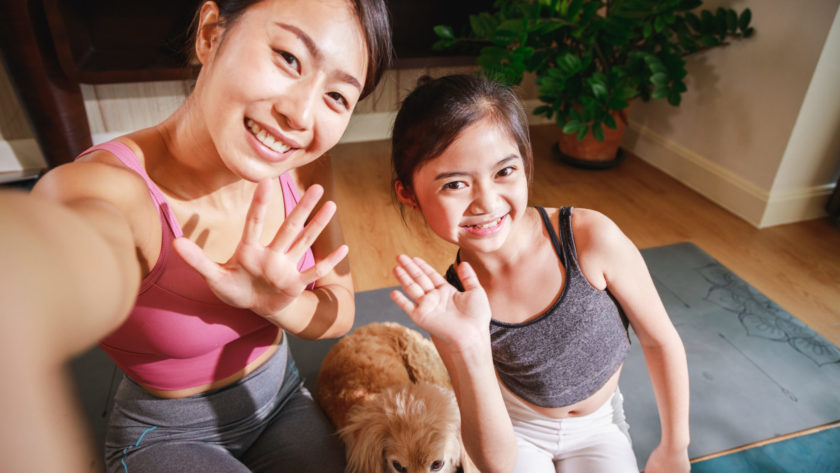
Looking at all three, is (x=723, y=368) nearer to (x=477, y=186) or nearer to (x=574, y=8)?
(x=477, y=186)

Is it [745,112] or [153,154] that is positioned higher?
[153,154]

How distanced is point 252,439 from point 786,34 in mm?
2308

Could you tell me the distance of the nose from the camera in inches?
25.2

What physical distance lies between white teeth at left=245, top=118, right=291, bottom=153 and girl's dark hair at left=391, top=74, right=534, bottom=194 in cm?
22

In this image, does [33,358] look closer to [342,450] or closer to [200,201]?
[200,201]

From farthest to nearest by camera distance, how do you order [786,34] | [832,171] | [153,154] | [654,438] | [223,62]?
[832,171] → [786,34] → [654,438] → [153,154] → [223,62]

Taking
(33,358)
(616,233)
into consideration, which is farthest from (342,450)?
(33,358)

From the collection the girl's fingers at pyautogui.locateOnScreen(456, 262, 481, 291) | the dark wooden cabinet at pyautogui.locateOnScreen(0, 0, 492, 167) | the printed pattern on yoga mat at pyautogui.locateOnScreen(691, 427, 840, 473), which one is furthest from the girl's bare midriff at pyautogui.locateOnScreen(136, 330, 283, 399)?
the dark wooden cabinet at pyautogui.locateOnScreen(0, 0, 492, 167)

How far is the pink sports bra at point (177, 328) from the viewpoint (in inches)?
27.8

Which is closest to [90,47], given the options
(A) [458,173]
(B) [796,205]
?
(A) [458,173]

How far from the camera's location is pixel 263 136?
0.66 meters

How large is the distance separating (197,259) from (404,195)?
1.22 feet

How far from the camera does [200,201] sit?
79 centimetres

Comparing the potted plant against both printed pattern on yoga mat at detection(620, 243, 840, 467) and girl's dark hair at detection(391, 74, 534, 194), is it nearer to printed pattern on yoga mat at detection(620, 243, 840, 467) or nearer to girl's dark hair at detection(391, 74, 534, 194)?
printed pattern on yoga mat at detection(620, 243, 840, 467)
